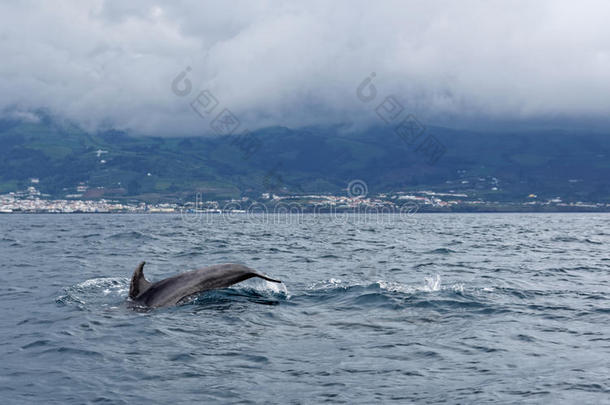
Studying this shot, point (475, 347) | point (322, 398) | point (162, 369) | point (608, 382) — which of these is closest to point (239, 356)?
point (162, 369)

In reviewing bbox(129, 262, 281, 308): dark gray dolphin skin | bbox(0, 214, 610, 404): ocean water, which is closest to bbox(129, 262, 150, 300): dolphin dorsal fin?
bbox(129, 262, 281, 308): dark gray dolphin skin

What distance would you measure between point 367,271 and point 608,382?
1647cm

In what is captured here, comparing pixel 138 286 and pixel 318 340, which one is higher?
pixel 138 286

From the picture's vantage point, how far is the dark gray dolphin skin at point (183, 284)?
17.1 metres

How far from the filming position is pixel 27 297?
19.9m

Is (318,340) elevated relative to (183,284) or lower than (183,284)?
lower

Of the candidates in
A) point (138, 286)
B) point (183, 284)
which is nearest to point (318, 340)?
point (183, 284)

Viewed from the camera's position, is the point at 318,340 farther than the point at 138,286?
No

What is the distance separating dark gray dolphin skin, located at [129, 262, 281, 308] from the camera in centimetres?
1706

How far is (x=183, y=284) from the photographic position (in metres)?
17.5

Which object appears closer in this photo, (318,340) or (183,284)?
(318,340)

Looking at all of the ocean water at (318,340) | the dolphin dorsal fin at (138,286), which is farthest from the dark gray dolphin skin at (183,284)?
the ocean water at (318,340)

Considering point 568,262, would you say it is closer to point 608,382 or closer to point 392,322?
point 392,322

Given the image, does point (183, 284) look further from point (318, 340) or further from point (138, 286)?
point (318, 340)
